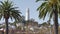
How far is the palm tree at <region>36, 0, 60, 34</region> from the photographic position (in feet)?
108

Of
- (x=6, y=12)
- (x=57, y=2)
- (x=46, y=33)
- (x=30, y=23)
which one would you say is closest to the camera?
(x=57, y=2)

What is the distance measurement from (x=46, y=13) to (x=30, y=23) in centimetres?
9060

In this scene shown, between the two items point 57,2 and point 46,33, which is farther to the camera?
point 46,33

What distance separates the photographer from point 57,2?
107 ft

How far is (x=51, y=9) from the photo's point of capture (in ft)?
110

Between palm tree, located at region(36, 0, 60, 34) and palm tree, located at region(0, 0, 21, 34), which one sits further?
palm tree, located at region(0, 0, 21, 34)

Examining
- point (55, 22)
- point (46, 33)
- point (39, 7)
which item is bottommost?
point (46, 33)

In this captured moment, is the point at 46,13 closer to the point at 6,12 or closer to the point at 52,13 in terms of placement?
the point at 52,13

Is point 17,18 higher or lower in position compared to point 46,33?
higher

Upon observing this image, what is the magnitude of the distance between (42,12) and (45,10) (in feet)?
1.87

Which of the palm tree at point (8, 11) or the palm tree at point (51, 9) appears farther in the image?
the palm tree at point (8, 11)

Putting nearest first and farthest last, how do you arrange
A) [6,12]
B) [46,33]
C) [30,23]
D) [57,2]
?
[57,2] → [6,12] → [46,33] → [30,23]

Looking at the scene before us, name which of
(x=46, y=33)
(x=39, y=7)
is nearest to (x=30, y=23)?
(x=46, y=33)

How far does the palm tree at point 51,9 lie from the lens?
108 ft
